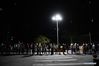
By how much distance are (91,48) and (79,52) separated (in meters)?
2.07

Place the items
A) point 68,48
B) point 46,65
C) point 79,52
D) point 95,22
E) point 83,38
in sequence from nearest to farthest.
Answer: point 46,65
point 79,52
point 68,48
point 83,38
point 95,22

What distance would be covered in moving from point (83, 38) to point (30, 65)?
4288 cm

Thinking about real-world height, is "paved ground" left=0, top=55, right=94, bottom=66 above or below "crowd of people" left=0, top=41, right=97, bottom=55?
below

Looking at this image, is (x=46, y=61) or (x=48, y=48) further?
(x=48, y=48)

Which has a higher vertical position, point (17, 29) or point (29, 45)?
point (17, 29)

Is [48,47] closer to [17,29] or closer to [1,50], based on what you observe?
[1,50]

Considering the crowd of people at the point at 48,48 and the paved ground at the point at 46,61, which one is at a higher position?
the crowd of people at the point at 48,48

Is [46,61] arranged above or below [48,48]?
below

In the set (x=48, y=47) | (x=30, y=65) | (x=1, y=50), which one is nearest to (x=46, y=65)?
(x=30, y=65)

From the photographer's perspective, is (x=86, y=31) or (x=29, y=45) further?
(x=86, y=31)

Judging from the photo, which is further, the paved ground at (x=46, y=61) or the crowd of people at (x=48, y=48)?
the crowd of people at (x=48, y=48)

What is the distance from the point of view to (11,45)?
36.6m

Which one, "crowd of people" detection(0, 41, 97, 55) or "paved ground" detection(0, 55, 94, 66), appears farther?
"crowd of people" detection(0, 41, 97, 55)

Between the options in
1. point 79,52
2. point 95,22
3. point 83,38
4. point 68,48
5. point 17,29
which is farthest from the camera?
point 17,29
